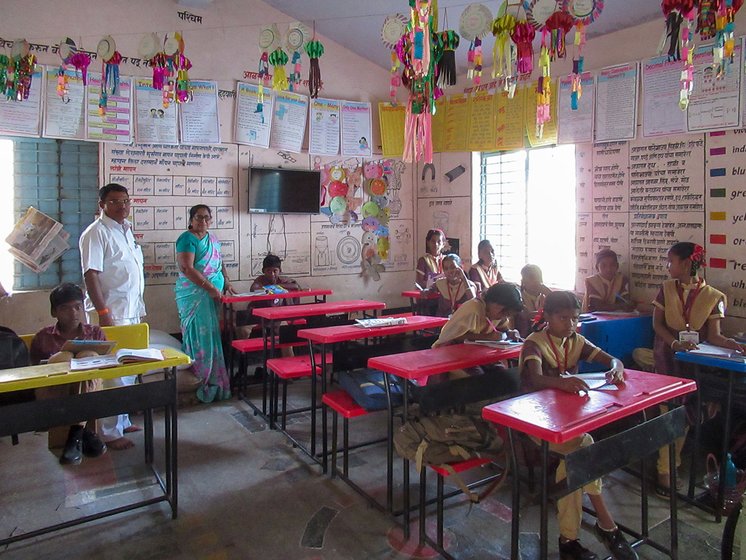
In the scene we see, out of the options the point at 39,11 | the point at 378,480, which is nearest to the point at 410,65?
the point at 378,480

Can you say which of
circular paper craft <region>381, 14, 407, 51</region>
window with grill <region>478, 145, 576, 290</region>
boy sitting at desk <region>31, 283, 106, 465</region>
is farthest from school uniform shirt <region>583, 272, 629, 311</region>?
boy sitting at desk <region>31, 283, 106, 465</region>

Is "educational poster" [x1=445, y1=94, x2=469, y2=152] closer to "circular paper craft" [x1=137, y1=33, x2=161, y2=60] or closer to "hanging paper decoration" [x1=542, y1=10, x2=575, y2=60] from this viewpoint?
"hanging paper decoration" [x1=542, y1=10, x2=575, y2=60]

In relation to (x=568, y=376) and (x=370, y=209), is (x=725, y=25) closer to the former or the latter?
(x=568, y=376)

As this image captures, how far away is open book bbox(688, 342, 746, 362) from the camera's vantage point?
2.68 meters

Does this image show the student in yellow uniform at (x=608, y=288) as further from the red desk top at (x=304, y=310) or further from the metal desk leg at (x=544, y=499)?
the metal desk leg at (x=544, y=499)

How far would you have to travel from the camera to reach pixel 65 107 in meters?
4.57

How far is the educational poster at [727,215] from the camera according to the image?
379 cm

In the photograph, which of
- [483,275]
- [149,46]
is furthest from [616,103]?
Answer: [149,46]

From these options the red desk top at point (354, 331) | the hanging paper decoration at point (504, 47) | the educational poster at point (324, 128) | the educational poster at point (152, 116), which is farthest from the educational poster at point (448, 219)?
the hanging paper decoration at point (504, 47)

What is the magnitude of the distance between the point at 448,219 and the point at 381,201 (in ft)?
2.55

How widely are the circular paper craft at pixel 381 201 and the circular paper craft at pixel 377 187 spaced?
0.04 metres

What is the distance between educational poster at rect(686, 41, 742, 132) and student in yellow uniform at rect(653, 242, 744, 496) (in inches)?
43.6

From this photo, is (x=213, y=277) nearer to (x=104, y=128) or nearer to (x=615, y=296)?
(x=104, y=128)

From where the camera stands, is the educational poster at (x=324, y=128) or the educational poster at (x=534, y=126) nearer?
the educational poster at (x=534, y=126)
